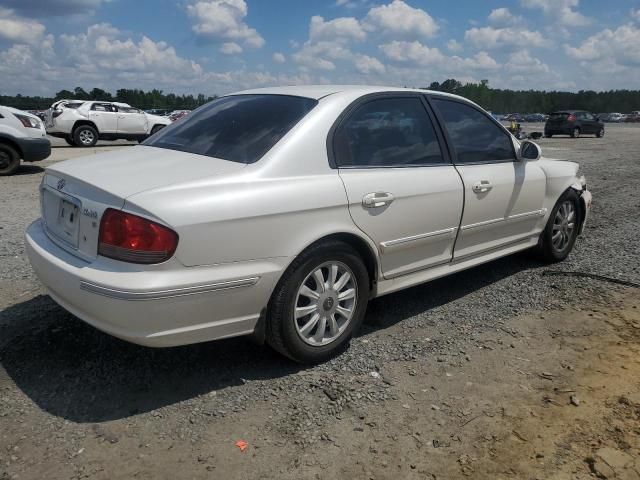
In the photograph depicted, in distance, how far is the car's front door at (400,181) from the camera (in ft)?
10.8

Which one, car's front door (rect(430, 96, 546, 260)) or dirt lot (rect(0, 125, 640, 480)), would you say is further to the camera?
car's front door (rect(430, 96, 546, 260))

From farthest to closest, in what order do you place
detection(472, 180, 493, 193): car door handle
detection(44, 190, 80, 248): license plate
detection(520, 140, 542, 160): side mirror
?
detection(520, 140, 542, 160): side mirror → detection(472, 180, 493, 193): car door handle → detection(44, 190, 80, 248): license plate

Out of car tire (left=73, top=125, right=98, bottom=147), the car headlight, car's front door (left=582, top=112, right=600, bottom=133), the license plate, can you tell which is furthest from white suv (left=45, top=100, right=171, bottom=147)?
car's front door (left=582, top=112, right=600, bottom=133)

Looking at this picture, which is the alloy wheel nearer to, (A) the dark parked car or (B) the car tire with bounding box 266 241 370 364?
(B) the car tire with bounding box 266 241 370 364

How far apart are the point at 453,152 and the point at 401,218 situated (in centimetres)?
86

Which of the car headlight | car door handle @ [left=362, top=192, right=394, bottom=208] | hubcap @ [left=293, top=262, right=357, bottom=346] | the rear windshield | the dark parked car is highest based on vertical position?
the dark parked car

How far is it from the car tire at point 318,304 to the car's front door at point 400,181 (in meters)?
0.24

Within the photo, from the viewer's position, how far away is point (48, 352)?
10.7 feet

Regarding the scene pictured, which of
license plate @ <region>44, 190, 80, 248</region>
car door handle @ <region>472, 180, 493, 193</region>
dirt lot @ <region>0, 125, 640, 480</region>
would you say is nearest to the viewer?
dirt lot @ <region>0, 125, 640, 480</region>

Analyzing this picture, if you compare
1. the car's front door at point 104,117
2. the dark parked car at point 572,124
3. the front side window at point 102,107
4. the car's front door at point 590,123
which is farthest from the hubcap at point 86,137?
the car's front door at point 590,123

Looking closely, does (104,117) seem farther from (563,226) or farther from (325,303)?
(325,303)

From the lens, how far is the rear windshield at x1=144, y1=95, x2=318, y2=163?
3.12m

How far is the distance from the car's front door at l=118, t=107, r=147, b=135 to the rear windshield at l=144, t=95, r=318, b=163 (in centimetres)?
1694

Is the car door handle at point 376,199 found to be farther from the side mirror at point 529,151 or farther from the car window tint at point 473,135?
the side mirror at point 529,151
